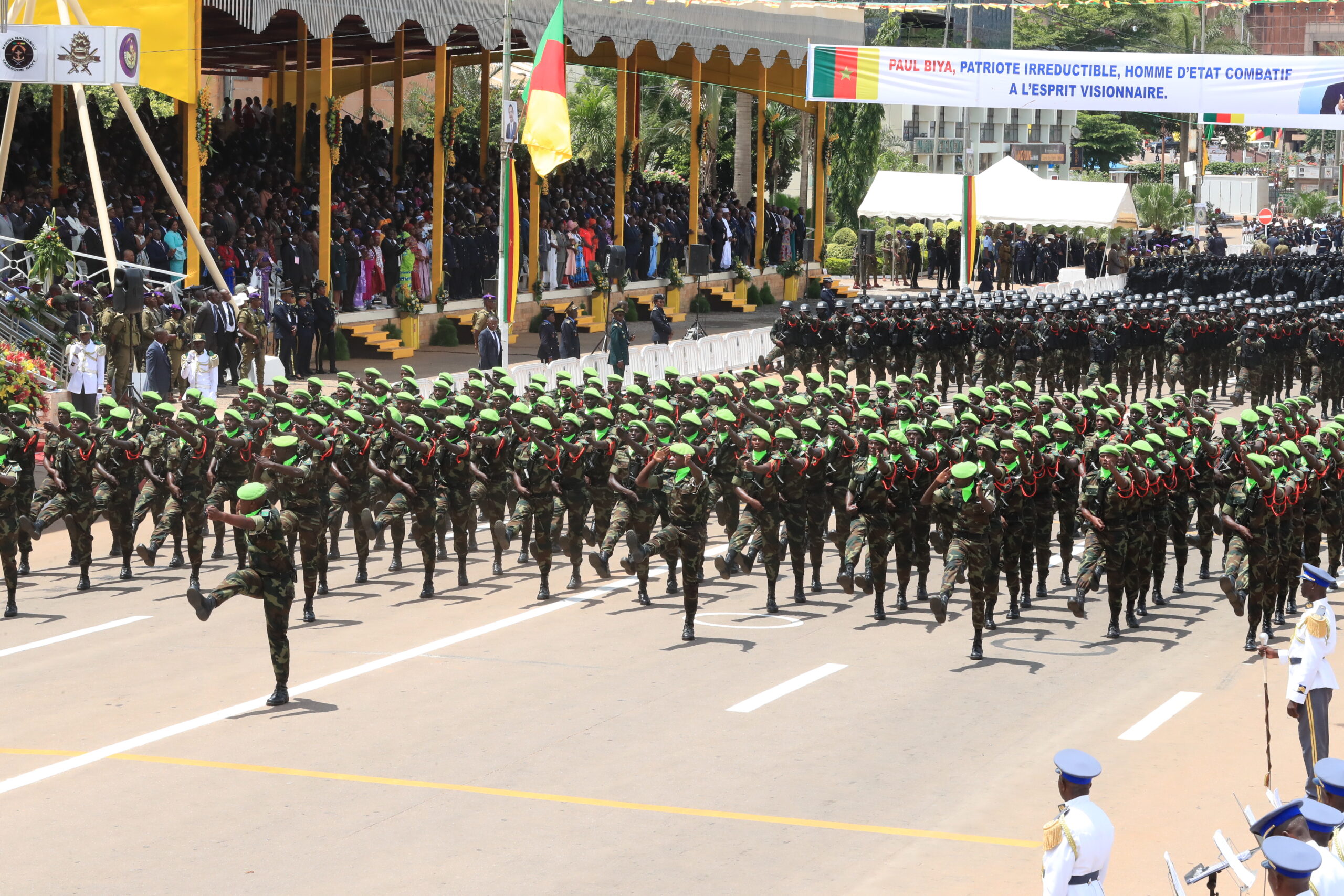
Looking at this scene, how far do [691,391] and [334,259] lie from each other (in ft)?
38.2

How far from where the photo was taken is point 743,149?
1994 inches

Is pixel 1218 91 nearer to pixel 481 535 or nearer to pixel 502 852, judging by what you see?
pixel 481 535

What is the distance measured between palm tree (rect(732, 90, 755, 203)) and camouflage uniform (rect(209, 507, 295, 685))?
38.1 m

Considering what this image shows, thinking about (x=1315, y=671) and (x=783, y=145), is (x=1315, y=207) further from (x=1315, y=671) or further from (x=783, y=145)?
(x=1315, y=671)

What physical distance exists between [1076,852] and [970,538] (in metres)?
7.72

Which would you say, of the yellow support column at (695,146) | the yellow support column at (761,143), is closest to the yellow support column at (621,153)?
the yellow support column at (695,146)

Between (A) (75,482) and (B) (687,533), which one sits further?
(A) (75,482)

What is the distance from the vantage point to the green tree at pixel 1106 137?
102188 millimetres

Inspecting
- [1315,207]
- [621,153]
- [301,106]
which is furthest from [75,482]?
[1315,207]

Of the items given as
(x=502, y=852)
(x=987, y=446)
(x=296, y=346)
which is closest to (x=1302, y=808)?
(x=502, y=852)

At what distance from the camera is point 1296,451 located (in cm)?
1529

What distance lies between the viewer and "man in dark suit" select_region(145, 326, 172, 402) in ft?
73.2

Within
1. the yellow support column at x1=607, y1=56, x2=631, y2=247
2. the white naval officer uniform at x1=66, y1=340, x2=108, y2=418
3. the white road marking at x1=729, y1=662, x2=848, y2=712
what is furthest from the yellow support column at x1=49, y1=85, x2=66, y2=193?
the white road marking at x1=729, y1=662, x2=848, y2=712

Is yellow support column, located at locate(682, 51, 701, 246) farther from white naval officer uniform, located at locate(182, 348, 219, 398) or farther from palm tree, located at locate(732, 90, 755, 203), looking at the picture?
white naval officer uniform, located at locate(182, 348, 219, 398)
